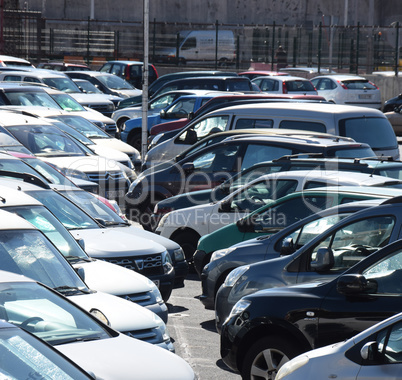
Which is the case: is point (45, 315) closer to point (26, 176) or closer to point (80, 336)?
point (80, 336)

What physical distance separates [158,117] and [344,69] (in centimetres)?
1837

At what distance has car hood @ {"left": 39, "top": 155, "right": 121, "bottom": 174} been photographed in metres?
15.4

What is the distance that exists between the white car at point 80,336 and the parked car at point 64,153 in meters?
9.41

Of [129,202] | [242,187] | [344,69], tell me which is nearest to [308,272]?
[242,187]

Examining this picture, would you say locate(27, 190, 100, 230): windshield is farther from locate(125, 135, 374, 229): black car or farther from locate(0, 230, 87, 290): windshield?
locate(125, 135, 374, 229): black car

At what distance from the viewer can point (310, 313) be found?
661 cm

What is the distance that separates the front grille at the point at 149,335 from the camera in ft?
22.1

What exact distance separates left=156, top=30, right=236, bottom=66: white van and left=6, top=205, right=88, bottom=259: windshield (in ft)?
113


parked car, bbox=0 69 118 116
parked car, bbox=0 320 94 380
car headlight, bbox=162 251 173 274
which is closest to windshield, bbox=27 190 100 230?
car headlight, bbox=162 251 173 274

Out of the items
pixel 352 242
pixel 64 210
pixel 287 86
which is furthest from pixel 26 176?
pixel 287 86

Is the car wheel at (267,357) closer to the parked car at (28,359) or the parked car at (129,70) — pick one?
the parked car at (28,359)

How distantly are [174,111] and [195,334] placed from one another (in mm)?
12654

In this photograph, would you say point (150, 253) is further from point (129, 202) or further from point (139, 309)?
point (129, 202)

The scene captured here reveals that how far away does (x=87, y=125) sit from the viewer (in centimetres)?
1948
